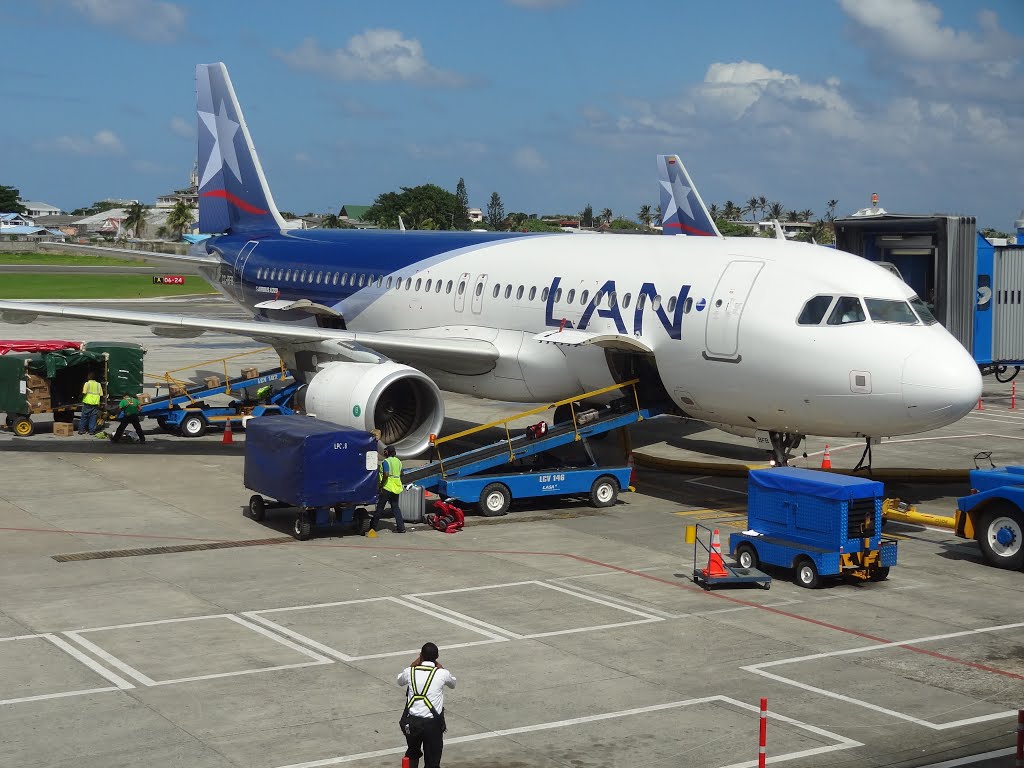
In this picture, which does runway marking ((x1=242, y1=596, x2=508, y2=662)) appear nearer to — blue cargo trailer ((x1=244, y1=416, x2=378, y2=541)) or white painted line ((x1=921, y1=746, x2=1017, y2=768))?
blue cargo trailer ((x1=244, y1=416, x2=378, y2=541))

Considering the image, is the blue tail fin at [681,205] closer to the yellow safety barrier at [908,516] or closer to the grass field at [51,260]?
the yellow safety barrier at [908,516]

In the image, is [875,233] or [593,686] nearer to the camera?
[593,686]

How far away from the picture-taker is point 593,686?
595 inches

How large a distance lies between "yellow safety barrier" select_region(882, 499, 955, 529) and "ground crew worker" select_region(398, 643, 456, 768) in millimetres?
13513

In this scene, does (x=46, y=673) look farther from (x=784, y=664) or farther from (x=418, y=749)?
(x=784, y=664)

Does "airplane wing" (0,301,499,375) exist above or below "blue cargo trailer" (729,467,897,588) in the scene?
above

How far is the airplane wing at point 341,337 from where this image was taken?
2839cm

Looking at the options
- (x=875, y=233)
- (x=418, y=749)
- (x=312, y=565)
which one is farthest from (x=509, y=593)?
(x=875, y=233)

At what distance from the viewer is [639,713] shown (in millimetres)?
14211

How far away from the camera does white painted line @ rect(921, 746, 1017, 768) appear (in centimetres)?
1275

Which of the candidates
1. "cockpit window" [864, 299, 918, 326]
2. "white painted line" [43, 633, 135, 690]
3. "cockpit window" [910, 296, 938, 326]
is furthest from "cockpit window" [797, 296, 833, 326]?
"white painted line" [43, 633, 135, 690]

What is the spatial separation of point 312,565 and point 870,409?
978cm

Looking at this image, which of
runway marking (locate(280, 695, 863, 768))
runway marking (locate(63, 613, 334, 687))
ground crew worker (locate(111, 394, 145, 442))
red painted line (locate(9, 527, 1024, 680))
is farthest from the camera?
ground crew worker (locate(111, 394, 145, 442))

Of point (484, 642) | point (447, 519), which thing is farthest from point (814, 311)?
point (484, 642)
